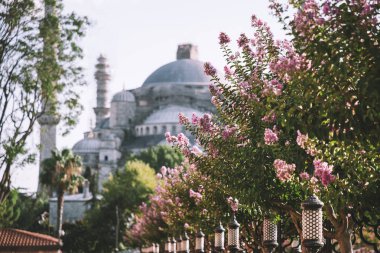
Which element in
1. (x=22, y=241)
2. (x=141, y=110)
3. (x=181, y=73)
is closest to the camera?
(x=22, y=241)

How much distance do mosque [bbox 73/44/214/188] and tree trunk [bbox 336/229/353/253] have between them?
11103 cm

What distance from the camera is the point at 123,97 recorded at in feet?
437

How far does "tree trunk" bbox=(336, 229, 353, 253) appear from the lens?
8630 millimetres

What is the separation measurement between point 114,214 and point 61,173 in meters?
17.4

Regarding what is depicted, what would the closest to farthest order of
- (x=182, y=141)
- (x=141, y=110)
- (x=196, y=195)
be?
(x=182, y=141) → (x=196, y=195) → (x=141, y=110)

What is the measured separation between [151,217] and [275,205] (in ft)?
77.0

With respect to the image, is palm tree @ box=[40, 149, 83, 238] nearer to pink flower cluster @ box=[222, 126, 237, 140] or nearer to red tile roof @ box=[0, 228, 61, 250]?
red tile roof @ box=[0, 228, 61, 250]

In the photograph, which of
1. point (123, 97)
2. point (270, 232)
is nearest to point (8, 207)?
point (270, 232)

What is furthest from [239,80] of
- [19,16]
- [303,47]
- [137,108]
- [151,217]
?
→ [137,108]

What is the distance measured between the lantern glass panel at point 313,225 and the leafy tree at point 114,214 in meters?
52.9

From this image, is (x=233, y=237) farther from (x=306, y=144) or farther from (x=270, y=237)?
(x=306, y=144)

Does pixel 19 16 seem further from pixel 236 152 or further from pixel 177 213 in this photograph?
pixel 236 152

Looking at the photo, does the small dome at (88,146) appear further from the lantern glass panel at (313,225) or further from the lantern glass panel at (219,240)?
the lantern glass panel at (313,225)

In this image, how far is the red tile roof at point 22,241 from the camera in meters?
31.7
